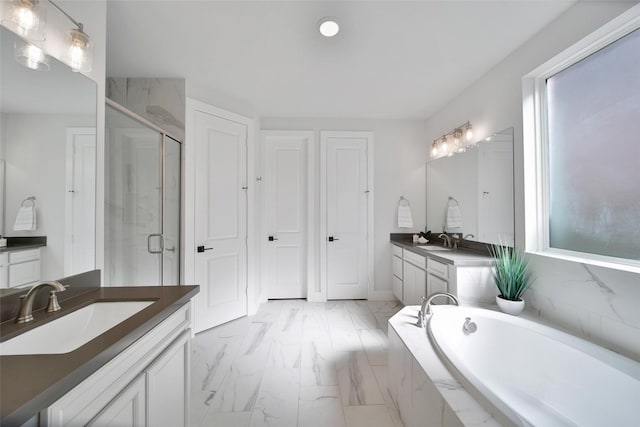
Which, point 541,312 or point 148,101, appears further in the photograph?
point 148,101

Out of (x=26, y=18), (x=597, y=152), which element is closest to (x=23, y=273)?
(x=26, y=18)

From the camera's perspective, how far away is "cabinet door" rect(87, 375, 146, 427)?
0.71m

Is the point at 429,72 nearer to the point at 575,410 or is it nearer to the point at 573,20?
the point at 573,20

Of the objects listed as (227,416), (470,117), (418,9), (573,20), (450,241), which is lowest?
(227,416)

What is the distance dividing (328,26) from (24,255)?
6.53 ft

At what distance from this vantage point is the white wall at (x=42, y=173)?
923mm

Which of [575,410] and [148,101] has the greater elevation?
[148,101]

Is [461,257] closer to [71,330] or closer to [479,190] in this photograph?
[479,190]

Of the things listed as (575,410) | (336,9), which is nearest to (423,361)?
(575,410)

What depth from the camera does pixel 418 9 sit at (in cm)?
156

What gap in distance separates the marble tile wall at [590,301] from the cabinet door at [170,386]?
7.26ft

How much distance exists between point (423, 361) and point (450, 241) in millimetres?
1912

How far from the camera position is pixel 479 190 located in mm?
2385

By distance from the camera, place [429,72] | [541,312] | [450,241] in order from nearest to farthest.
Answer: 1. [541,312]
2. [429,72]
3. [450,241]
